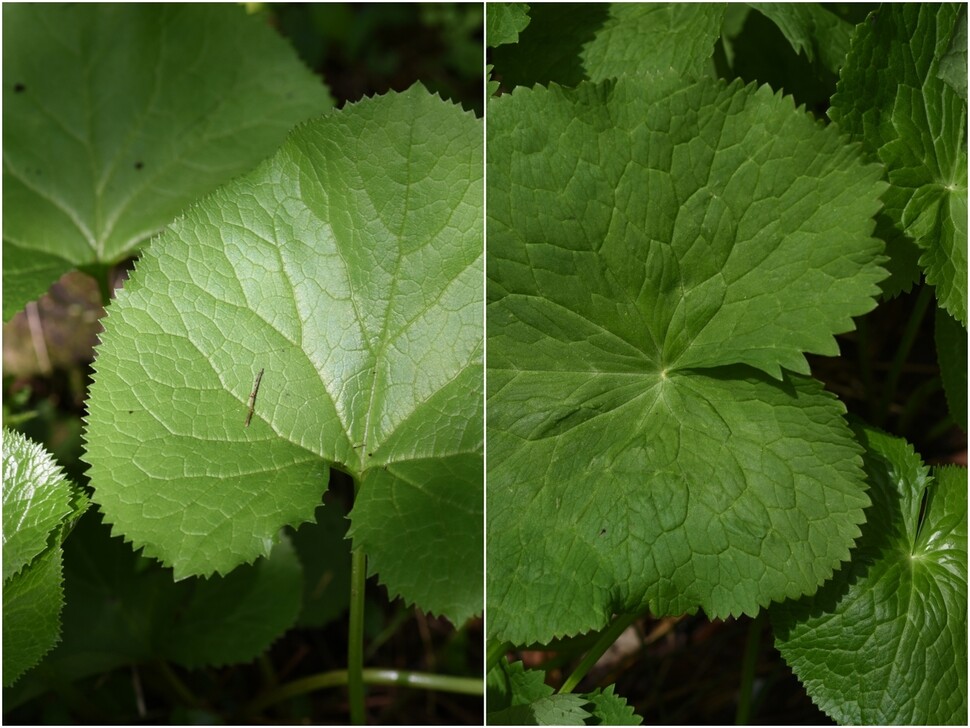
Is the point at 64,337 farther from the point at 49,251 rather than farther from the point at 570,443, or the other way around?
the point at 570,443

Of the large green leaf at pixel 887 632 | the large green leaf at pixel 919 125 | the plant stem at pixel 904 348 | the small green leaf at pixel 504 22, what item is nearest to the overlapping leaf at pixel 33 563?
the small green leaf at pixel 504 22

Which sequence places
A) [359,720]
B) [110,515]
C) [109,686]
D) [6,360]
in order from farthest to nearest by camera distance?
[6,360] < [109,686] < [359,720] < [110,515]

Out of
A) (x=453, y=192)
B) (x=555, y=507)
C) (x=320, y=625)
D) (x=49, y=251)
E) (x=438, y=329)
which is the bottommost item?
(x=320, y=625)

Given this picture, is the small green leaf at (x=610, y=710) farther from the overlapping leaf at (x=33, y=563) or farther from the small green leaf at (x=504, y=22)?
the small green leaf at (x=504, y=22)

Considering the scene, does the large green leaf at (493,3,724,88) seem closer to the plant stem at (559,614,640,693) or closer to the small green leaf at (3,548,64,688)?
the plant stem at (559,614,640,693)

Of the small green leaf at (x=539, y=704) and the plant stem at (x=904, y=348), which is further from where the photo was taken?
the plant stem at (x=904, y=348)

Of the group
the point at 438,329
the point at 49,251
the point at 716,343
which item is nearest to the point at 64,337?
the point at 49,251

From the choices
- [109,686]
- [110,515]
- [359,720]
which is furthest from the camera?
[109,686]
